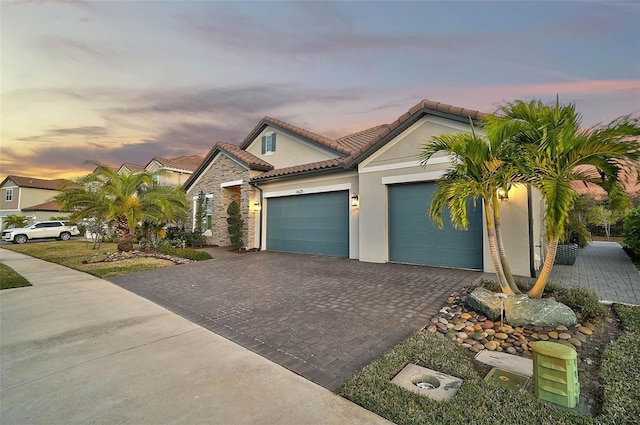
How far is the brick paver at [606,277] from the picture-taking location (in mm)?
5965

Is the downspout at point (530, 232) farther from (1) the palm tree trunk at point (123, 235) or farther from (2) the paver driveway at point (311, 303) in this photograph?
(1) the palm tree trunk at point (123, 235)

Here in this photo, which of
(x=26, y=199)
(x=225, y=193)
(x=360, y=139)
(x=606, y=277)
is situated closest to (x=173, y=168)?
(x=225, y=193)

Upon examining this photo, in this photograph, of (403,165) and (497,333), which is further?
(403,165)

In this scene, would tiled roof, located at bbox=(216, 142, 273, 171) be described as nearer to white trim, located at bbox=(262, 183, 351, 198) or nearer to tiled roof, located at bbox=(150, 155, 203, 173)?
white trim, located at bbox=(262, 183, 351, 198)

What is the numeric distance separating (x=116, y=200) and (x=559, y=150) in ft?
51.1

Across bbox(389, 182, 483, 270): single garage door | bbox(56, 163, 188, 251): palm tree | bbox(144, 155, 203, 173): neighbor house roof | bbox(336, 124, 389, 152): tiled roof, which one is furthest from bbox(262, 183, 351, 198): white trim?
bbox(144, 155, 203, 173): neighbor house roof

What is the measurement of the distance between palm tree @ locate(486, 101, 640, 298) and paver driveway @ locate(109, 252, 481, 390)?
2573mm

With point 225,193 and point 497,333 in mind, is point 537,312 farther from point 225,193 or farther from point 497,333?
point 225,193

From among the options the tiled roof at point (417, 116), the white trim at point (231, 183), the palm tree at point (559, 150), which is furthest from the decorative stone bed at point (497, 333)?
the white trim at point (231, 183)

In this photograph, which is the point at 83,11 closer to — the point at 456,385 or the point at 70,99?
the point at 70,99

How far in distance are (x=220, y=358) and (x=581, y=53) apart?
13.2 m

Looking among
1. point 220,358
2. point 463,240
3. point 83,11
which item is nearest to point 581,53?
point 463,240

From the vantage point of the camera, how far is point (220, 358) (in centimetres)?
355

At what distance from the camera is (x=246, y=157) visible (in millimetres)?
15617
